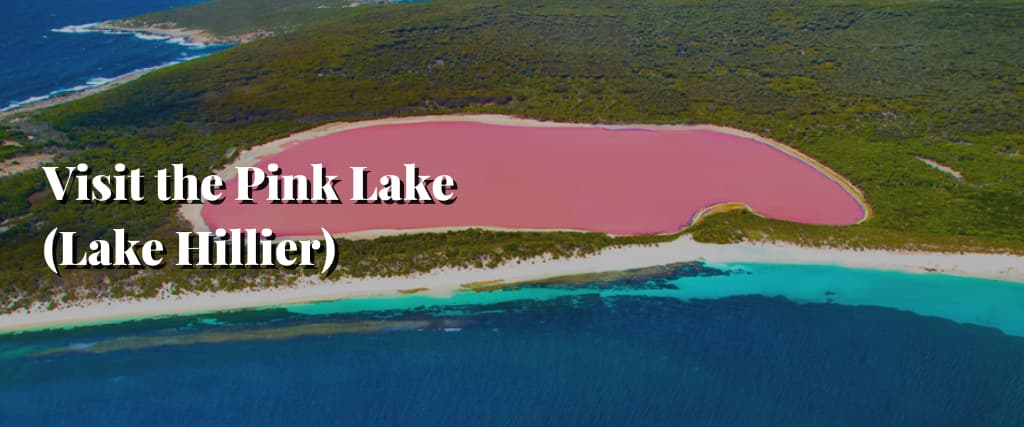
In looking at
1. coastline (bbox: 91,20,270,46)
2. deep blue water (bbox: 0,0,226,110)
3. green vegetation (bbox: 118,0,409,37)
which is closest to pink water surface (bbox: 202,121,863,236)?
deep blue water (bbox: 0,0,226,110)

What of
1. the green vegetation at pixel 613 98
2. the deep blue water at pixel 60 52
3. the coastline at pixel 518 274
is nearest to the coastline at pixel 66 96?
the deep blue water at pixel 60 52

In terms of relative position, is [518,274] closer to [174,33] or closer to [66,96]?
[66,96]

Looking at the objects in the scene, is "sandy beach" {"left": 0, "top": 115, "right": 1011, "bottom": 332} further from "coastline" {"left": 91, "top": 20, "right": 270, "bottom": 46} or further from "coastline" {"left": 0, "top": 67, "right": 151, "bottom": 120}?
"coastline" {"left": 91, "top": 20, "right": 270, "bottom": 46}

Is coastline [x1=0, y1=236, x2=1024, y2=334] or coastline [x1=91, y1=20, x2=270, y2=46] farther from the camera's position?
coastline [x1=91, y1=20, x2=270, y2=46]

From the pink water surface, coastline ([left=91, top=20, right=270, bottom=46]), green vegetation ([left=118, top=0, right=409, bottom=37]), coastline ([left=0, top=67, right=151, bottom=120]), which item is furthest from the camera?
green vegetation ([left=118, top=0, right=409, bottom=37])

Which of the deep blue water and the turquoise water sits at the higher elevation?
the deep blue water

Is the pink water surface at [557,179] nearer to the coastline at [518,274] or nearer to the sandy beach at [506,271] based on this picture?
the sandy beach at [506,271]
